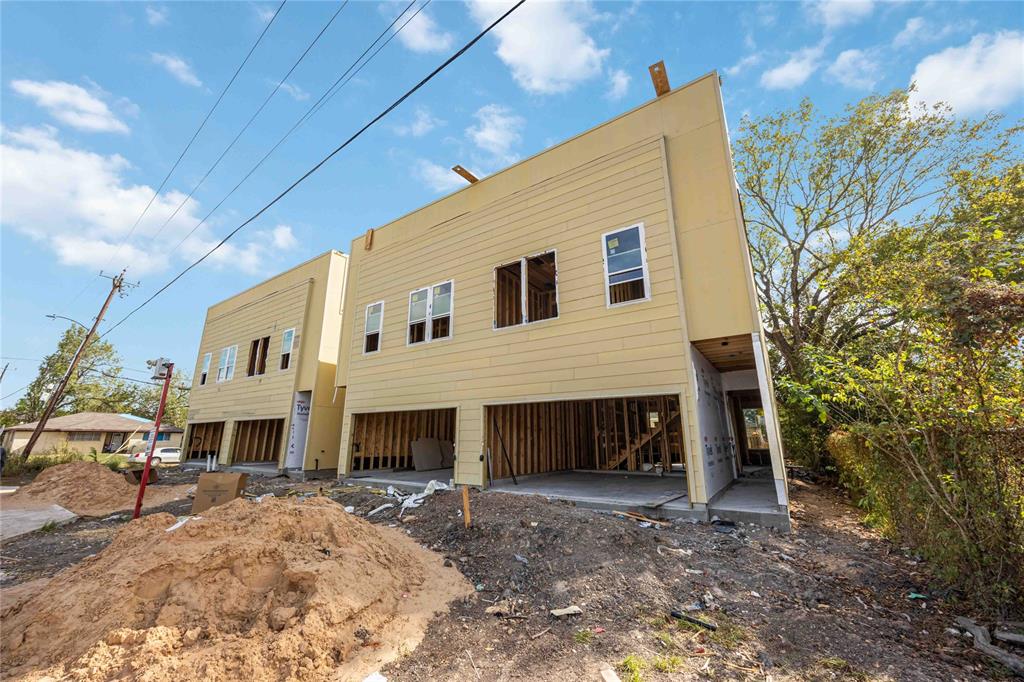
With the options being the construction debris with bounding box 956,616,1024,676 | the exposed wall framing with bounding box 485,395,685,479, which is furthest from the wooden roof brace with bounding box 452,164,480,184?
the construction debris with bounding box 956,616,1024,676

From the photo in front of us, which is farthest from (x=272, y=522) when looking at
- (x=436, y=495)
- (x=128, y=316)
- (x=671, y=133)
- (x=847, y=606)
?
(x=128, y=316)

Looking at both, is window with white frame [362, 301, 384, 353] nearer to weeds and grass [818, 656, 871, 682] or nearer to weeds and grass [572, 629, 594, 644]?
weeds and grass [572, 629, 594, 644]

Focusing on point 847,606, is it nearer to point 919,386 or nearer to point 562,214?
point 919,386

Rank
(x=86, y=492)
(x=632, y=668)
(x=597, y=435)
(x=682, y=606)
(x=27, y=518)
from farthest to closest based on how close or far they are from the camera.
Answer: (x=597, y=435) < (x=86, y=492) < (x=27, y=518) < (x=682, y=606) < (x=632, y=668)

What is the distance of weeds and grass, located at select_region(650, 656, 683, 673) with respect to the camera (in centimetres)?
286

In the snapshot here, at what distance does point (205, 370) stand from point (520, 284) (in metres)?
18.2

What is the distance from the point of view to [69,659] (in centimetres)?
303

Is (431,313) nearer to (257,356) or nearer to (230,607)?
(230,607)

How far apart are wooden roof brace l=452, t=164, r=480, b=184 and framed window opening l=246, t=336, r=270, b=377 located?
38.1 ft

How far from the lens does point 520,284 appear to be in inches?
404

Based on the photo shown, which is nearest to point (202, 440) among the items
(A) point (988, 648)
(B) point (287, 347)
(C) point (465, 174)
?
(B) point (287, 347)

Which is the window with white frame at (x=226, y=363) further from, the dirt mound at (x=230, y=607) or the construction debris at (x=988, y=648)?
the construction debris at (x=988, y=648)

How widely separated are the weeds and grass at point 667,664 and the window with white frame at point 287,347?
15.5 meters

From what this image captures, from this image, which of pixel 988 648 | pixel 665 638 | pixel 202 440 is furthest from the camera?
pixel 202 440
